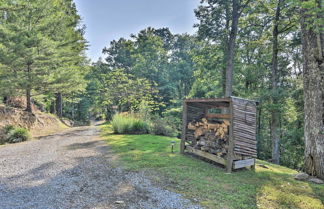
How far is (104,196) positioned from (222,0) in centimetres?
979

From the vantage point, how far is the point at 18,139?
265 inches

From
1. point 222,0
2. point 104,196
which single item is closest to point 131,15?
point 222,0

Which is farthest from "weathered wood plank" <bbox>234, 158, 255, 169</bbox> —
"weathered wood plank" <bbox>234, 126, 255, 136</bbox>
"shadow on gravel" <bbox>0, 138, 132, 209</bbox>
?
"shadow on gravel" <bbox>0, 138, 132, 209</bbox>

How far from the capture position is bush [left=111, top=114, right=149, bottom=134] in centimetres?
882

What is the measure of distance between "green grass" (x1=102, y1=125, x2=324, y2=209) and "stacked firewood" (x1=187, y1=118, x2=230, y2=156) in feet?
1.51

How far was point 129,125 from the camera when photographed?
8797mm

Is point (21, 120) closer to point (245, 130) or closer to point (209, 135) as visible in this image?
point (209, 135)

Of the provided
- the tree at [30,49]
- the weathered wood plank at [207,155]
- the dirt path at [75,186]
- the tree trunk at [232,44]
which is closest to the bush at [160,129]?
the tree trunk at [232,44]

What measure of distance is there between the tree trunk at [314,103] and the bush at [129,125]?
6.78 metres

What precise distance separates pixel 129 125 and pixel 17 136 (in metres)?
4.47

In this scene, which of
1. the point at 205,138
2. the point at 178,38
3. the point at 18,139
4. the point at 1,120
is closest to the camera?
the point at 205,138

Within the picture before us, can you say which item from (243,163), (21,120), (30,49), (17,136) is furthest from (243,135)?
(21,120)

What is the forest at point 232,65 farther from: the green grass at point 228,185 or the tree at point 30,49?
the green grass at point 228,185

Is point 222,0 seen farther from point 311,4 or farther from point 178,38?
point 178,38
